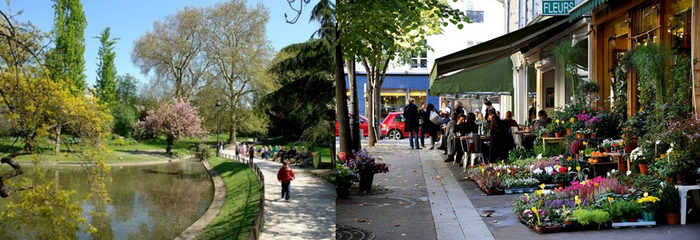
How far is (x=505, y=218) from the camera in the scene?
23.6ft

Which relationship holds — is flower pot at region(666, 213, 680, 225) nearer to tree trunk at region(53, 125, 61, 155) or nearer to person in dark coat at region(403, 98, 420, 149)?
tree trunk at region(53, 125, 61, 155)

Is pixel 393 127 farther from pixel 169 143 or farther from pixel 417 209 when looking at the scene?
pixel 169 143

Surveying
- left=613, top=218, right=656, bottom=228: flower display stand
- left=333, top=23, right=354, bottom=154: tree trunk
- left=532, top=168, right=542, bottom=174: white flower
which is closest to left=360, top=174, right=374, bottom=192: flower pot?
left=532, top=168, right=542, bottom=174: white flower

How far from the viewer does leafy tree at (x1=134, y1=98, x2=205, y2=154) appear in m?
4.16

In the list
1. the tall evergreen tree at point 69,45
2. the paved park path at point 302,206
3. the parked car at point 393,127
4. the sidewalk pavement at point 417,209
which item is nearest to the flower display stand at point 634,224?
the sidewalk pavement at point 417,209

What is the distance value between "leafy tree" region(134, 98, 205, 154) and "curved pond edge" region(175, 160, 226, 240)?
0.25 m

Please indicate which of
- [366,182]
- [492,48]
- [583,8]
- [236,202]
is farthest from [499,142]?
[236,202]

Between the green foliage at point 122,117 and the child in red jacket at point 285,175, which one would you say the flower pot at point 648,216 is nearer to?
the child in red jacket at point 285,175

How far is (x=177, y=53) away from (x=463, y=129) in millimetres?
9342

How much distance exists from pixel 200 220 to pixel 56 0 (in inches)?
70.8

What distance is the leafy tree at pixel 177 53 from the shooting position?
431 centimetres

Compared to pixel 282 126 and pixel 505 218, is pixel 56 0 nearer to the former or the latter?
pixel 282 126

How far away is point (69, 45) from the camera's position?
166 inches

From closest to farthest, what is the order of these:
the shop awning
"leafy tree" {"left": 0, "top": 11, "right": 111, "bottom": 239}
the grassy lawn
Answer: "leafy tree" {"left": 0, "top": 11, "right": 111, "bottom": 239} < the grassy lawn < the shop awning
